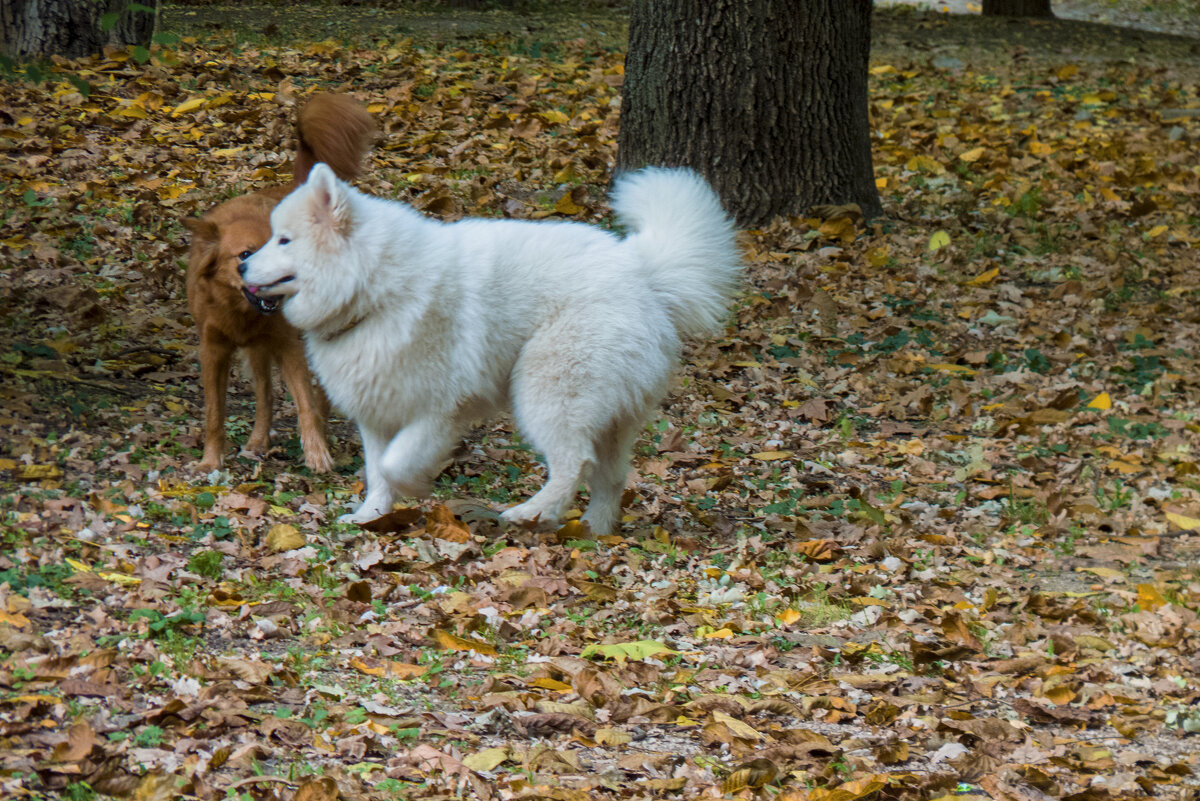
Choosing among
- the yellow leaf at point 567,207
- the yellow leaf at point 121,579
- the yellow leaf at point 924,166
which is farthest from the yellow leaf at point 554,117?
the yellow leaf at point 121,579

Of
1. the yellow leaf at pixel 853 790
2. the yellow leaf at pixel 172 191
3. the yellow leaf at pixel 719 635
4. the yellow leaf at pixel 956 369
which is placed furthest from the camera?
the yellow leaf at pixel 172 191

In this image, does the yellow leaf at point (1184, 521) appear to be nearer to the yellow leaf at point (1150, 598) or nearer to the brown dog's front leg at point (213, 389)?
the yellow leaf at point (1150, 598)

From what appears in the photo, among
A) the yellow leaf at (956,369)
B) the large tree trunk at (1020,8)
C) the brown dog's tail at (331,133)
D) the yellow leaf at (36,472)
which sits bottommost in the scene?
the yellow leaf at (36,472)

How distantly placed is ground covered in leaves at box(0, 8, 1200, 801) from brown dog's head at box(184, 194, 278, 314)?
2.60 ft

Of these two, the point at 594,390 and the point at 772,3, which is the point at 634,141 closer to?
the point at 772,3

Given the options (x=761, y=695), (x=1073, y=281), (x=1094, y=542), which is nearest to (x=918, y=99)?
(x=1073, y=281)

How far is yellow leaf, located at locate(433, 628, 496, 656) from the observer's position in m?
4.01

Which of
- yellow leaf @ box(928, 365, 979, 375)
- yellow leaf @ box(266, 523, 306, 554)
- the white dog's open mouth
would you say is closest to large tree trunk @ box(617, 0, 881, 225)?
yellow leaf @ box(928, 365, 979, 375)

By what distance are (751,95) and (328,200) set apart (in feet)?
14.7

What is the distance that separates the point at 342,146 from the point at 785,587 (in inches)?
110

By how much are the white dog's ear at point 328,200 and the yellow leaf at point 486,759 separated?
2.18 m

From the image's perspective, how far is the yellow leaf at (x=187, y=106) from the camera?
927 cm

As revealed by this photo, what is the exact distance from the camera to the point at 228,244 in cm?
514

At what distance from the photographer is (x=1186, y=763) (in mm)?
3510
